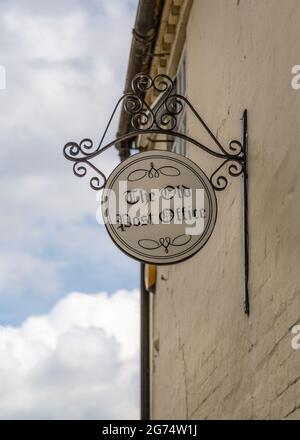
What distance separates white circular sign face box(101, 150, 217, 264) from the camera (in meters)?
6.71

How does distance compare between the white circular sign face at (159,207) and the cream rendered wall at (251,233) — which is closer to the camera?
the cream rendered wall at (251,233)

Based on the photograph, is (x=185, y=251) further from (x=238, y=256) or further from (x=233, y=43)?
(x=233, y=43)

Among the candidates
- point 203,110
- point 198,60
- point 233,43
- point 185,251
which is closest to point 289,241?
point 185,251

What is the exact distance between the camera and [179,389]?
411 inches

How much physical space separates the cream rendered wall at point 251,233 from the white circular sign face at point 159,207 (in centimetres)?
39

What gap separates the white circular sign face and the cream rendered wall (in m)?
0.39

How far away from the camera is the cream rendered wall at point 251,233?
6.29m

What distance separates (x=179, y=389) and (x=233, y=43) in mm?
3610

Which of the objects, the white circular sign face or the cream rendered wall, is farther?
the white circular sign face

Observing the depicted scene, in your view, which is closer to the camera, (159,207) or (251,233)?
(159,207)

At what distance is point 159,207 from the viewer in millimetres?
6816

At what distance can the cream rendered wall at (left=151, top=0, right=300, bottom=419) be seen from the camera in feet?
20.6

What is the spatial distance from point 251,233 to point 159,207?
0.67 m
